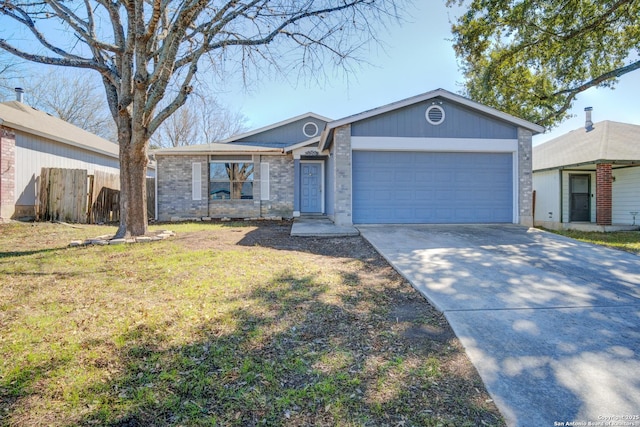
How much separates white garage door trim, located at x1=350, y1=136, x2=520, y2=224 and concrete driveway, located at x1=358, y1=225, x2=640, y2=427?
372 cm

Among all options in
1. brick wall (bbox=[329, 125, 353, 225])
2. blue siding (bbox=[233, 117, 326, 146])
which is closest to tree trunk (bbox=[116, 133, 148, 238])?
brick wall (bbox=[329, 125, 353, 225])

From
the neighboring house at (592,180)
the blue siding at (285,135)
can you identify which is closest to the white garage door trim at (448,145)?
the neighboring house at (592,180)

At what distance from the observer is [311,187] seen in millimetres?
14414

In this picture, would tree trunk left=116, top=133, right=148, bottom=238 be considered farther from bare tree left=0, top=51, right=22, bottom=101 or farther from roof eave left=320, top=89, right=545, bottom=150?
roof eave left=320, top=89, right=545, bottom=150

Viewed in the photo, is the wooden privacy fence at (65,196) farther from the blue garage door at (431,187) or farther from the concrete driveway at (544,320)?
the concrete driveway at (544,320)

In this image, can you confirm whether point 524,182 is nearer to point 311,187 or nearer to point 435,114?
point 435,114

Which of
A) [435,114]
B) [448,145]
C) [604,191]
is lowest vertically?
[604,191]

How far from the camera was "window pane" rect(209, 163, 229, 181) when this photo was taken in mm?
14180

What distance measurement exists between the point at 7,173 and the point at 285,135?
35.4 ft

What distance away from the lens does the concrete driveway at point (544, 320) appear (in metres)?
2.21

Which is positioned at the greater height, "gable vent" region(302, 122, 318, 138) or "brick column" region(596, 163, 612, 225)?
"gable vent" region(302, 122, 318, 138)

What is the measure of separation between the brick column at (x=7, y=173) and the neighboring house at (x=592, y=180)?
19802mm

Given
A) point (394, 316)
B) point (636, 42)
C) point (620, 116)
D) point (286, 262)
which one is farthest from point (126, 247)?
point (620, 116)

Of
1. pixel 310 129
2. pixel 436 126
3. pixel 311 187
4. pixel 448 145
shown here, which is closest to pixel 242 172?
pixel 311 187
